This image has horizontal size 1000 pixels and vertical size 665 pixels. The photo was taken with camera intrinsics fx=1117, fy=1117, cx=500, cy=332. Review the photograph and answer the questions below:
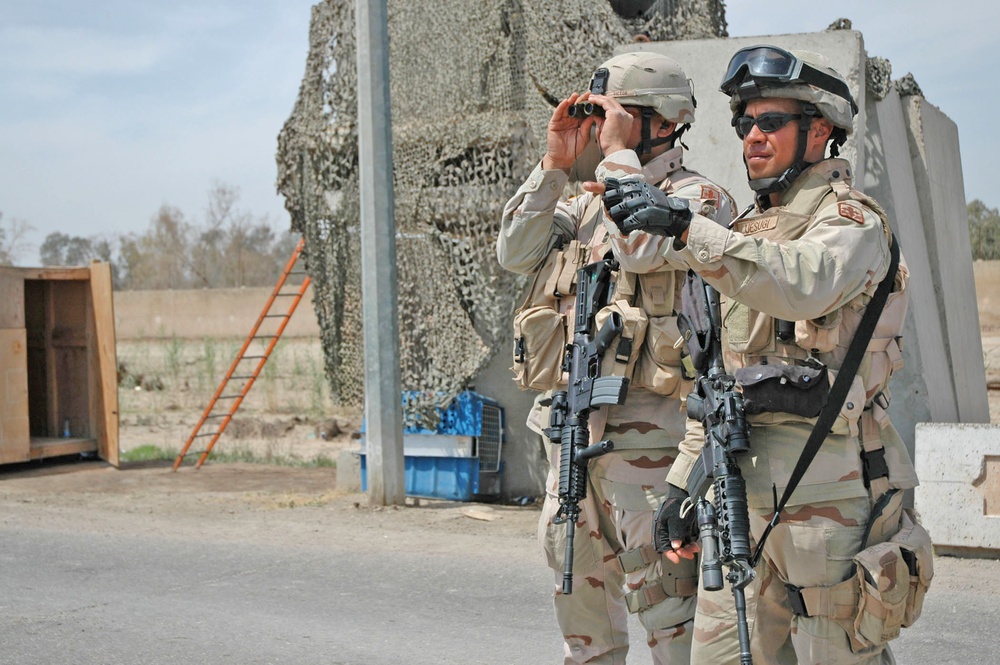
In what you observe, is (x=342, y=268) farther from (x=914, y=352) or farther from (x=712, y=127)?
(x=914, y=352)

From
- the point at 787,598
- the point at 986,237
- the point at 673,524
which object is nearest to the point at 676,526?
the point at 673,524

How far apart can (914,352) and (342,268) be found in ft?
13.3

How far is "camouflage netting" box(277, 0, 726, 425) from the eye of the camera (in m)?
7.39

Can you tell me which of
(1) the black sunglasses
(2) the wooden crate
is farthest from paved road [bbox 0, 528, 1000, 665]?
(2) the wooden crate

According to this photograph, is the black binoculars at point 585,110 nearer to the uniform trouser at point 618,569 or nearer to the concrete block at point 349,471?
the uniform trouser at point 618,569

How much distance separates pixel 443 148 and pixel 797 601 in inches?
216

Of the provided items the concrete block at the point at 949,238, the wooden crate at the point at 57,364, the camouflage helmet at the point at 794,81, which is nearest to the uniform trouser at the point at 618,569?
the camouflage helmet at the point at 794,81

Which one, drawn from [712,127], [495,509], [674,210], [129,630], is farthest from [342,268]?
[674,210]

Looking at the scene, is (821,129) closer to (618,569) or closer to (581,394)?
(581,394)

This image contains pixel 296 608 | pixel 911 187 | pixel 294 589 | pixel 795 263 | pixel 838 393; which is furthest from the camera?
pixel 911 187

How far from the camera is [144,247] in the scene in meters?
49.5

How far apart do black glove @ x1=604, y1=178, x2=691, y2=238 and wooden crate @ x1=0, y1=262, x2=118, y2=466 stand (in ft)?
26.4

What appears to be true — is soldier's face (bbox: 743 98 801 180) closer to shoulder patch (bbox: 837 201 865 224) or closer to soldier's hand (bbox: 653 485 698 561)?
shoulder patch (bbox: 837 201 865 224)

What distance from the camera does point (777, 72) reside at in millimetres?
2773
